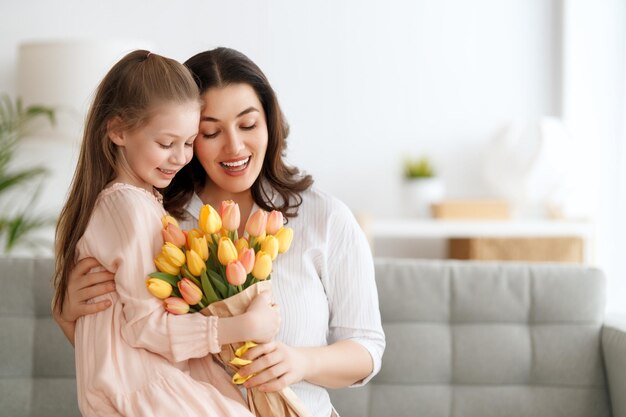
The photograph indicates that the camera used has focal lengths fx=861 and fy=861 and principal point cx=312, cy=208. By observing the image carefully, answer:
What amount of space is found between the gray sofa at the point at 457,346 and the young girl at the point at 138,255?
600mm

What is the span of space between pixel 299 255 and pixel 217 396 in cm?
44

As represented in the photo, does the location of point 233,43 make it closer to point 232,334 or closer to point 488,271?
point 488,271

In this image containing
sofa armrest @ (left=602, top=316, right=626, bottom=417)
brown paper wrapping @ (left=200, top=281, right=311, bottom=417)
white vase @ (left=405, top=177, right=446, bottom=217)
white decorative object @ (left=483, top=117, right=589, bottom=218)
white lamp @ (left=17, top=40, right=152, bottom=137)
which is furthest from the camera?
white vase @ (left=405, top=177, right=446, bottom=217)

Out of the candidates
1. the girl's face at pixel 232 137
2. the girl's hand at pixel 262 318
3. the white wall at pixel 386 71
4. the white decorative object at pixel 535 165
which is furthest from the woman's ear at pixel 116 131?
the white decorative object at pixel 535 165

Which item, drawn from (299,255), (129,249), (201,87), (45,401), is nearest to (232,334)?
(129,249)

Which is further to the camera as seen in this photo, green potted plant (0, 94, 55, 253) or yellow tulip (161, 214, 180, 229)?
green potted plant (0, 94, 55, 253)

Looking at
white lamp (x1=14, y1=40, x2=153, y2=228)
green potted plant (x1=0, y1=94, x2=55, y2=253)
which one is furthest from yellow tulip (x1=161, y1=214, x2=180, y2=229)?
green potted plant (x1=0, y1=94, x2=55, y2=253)

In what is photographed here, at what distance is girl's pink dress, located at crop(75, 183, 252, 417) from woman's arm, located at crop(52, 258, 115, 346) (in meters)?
Result: 0.02

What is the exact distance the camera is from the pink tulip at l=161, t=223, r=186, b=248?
154 centimetres

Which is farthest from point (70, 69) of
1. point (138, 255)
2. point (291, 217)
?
point (138, 255)

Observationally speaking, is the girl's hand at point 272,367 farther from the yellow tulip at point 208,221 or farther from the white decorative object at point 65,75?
the white decorative object at point 65,75

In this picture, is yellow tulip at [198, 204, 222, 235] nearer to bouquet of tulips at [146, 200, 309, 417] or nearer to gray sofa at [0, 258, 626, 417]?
bouquet of tulips at [146, 200, 309, 417]

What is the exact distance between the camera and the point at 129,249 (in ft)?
5.06

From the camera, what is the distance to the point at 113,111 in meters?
1.65
